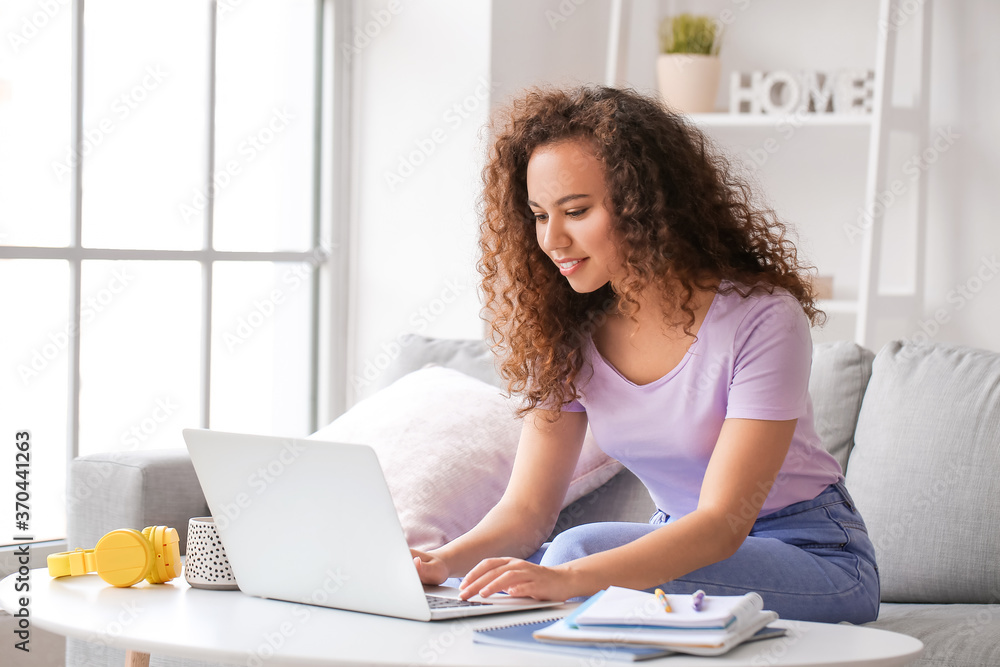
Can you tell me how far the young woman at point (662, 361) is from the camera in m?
1.30

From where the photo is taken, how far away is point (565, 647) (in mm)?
937

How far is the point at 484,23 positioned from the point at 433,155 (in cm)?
→ 34

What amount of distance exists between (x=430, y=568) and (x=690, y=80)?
5.81ft

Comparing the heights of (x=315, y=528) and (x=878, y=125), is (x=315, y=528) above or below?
below

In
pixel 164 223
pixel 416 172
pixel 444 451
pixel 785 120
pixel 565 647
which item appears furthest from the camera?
pixel 416 172

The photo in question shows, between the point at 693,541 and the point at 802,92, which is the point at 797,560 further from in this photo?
the point at 802,92

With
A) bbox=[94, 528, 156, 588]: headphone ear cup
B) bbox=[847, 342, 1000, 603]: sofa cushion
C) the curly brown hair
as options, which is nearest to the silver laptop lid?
bbox=[94, 528, 156, 588]: headphone ear cup

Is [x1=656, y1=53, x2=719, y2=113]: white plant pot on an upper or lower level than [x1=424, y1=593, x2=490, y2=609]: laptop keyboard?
upper

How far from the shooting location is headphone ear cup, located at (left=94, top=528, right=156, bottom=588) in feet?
3.92

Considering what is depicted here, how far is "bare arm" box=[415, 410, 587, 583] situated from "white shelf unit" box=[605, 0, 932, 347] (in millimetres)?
1184

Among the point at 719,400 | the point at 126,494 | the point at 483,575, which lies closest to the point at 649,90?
the point at 719,400

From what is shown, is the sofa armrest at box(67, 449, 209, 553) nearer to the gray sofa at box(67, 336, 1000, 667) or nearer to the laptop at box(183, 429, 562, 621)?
the gray sofa at box(67, 336, 1000, 667)

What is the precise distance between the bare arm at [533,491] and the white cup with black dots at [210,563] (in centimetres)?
30

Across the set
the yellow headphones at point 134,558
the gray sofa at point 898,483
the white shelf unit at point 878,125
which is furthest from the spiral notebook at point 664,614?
the white shelf unit at point 878,125
